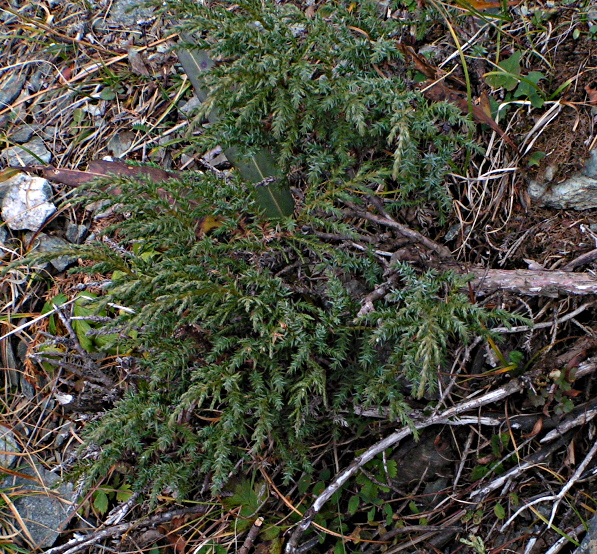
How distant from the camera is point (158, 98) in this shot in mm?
3426

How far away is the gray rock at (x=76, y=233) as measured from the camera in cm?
328

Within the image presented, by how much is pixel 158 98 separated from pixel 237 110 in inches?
47.7

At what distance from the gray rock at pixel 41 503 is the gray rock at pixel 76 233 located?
4.28ft

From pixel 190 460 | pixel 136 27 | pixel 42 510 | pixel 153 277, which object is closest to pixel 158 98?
pixel 136 27

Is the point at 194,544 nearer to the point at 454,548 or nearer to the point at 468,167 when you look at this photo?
the point at 454,548

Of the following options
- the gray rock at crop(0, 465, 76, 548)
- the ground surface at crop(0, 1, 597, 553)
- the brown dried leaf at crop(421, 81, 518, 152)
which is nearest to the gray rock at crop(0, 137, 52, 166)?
the ground surface at crop(0, 1, 597, 553)

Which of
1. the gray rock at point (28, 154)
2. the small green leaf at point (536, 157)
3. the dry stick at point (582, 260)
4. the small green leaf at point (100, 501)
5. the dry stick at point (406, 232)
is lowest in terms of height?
the small green leaf at point (100, 501)

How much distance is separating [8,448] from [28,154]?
6.05 ft

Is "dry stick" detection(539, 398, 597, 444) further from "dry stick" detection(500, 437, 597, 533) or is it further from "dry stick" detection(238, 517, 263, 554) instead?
"dry stick" detection(238, 517, 263, 554)

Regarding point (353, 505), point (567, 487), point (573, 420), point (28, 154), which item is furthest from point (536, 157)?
point (28, 154)

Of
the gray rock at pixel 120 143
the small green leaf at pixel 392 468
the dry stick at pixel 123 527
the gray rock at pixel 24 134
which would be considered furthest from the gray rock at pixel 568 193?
the gray rock at pixel 24 134

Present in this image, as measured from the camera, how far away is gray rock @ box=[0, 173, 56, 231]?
332 centimetres

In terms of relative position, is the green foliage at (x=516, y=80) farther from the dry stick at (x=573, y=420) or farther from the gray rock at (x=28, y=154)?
the gray rock at (x=28, y=154)

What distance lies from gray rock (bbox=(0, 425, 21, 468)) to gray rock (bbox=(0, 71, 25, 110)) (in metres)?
2.17
